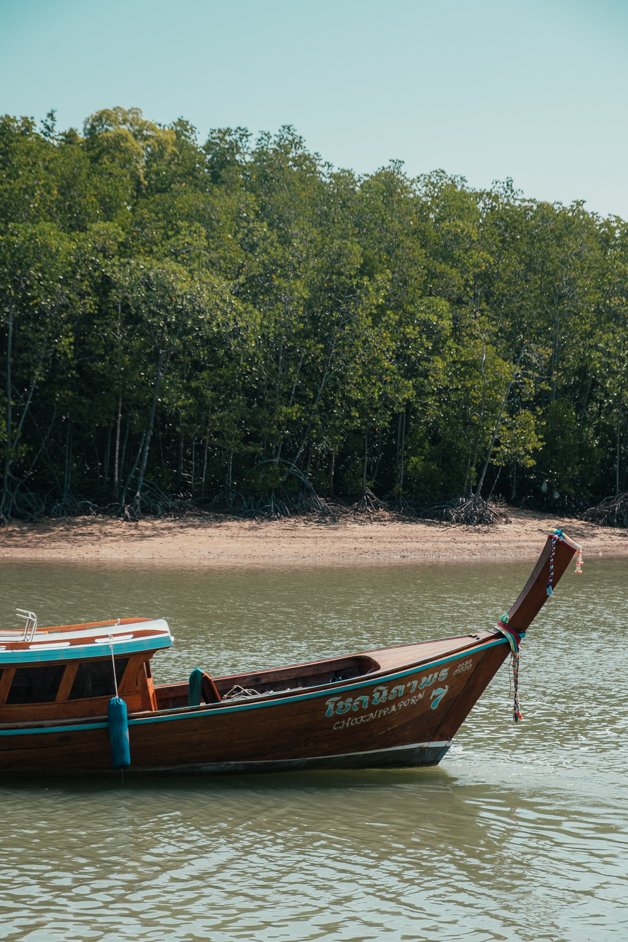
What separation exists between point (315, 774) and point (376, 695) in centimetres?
147

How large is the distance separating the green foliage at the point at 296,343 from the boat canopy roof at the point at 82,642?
22.3 m

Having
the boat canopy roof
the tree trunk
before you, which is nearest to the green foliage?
the tree trunk

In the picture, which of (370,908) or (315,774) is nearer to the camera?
(370,908)

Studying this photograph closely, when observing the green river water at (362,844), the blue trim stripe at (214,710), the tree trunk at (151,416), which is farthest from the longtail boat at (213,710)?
the tree trunk at (151,416)

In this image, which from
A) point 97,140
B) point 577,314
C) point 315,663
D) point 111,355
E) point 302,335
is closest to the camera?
point 315,663

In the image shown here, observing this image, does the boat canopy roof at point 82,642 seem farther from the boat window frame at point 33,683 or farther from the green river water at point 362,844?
the green river water at point 362,844

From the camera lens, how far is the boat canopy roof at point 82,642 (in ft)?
42.0

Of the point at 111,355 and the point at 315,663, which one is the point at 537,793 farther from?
the point at 111,355

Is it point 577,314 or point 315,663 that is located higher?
point 577,314

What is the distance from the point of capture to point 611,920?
9.89m

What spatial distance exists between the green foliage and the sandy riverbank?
67.7 inches

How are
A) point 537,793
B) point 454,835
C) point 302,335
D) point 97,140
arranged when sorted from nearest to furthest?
point 454,835 < point 537,793 < point 302,335 < point 97,140

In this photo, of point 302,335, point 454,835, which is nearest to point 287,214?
point 302,335

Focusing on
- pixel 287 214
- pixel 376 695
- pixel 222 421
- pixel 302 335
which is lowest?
pixel 376 695
